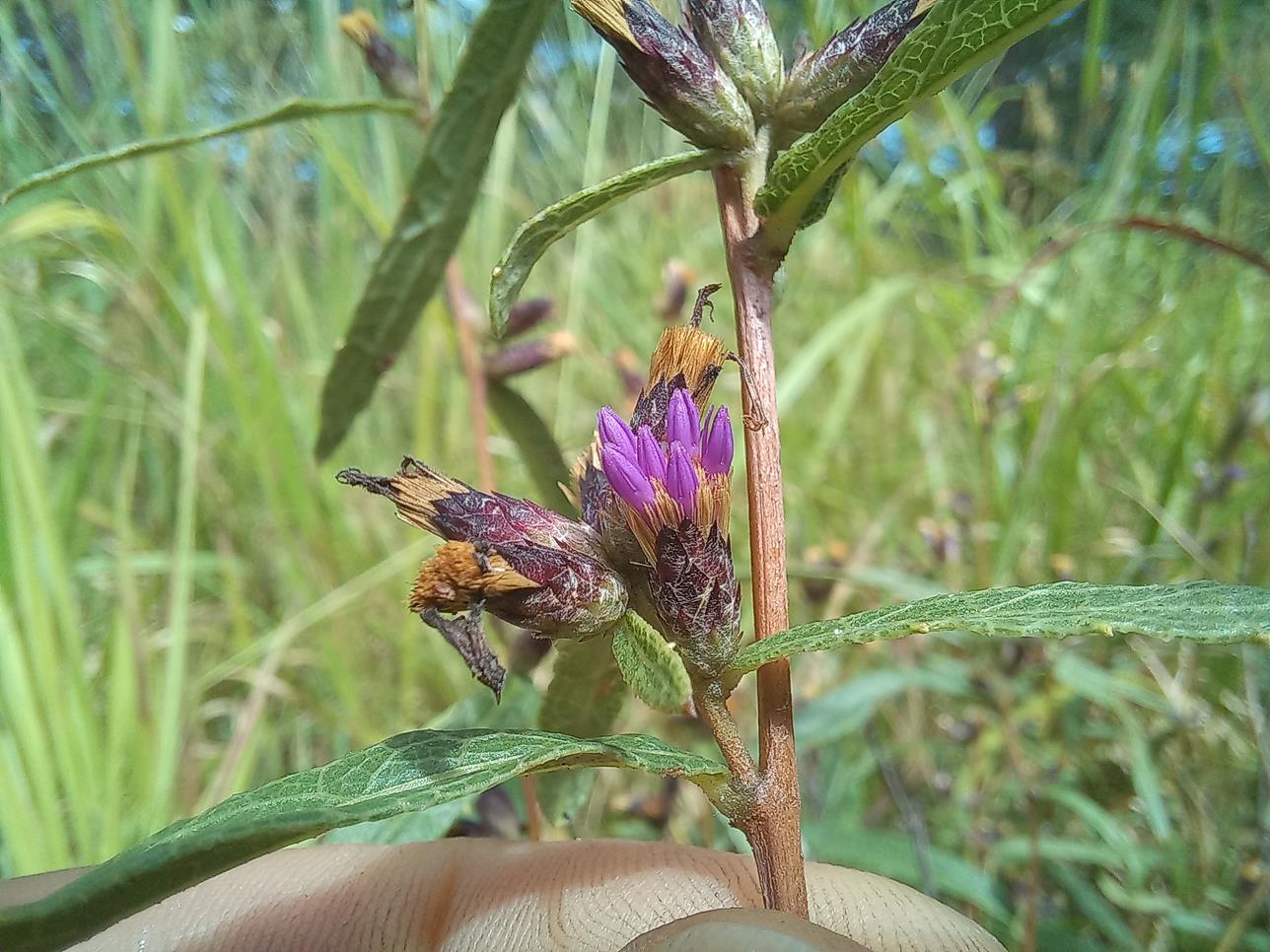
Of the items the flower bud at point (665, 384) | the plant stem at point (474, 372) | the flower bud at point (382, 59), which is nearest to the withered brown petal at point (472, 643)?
the flower bud at point (665, 384)

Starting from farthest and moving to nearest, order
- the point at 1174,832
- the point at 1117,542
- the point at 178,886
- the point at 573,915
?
1. the point at 1117,542
2. the point at 1174,832
3. the point at 573,915
4. the point at 178,886

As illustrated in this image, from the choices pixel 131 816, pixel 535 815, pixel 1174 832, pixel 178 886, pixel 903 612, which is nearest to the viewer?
pixel 178 886


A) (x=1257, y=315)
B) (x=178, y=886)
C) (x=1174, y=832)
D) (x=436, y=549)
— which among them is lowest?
(x=1174, y=832)

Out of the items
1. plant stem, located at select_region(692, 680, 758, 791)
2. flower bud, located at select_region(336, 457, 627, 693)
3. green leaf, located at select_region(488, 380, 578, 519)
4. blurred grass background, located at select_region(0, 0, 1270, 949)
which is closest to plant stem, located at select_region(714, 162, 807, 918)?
plant stem, located at select_region(692, 680, 758, 791)

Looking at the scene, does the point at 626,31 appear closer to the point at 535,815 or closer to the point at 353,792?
the point at 353,792

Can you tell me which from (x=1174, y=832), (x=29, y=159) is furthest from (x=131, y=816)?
(x=1174, y=832)

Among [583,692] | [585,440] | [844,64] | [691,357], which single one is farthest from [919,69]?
[585,440]

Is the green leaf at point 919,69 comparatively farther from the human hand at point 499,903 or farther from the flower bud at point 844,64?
the human hand at point 499,903
